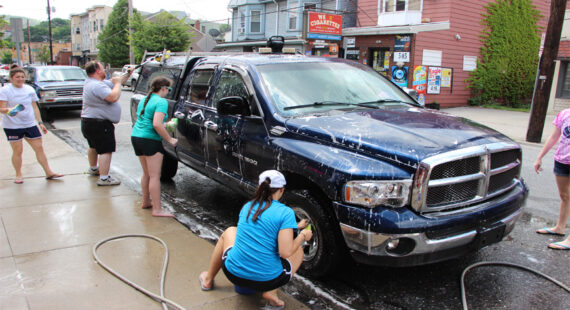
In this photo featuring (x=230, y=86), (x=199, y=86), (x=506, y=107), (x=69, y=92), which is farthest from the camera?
(x=506, y=107)

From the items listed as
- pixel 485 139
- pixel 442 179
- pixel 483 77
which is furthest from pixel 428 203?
pixel 483 77

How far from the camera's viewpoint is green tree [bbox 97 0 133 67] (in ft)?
156

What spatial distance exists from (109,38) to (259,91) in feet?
159

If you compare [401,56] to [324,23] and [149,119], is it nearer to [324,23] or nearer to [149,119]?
[324,23]

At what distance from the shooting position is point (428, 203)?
3.12 meters

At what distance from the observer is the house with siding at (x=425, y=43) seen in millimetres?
19281

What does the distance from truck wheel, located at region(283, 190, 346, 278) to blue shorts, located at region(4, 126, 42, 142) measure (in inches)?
176

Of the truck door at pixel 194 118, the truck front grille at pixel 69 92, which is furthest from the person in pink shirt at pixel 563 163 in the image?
the truck front grille at pixel 69 92

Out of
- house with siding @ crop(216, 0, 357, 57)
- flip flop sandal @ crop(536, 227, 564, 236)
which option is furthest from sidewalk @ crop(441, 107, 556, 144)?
flip flop sandal @ crop(536, 227, 564, 236)

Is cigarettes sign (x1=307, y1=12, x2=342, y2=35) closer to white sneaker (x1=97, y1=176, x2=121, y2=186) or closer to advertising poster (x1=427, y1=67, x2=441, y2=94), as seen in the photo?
advertising poster (x1=427, y1=67, x2=441, y2=94)

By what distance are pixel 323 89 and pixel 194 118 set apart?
5.39ft

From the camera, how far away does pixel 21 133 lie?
618cm

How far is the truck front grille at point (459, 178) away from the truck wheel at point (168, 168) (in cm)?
443

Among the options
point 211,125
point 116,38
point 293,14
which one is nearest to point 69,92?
point 211,125
